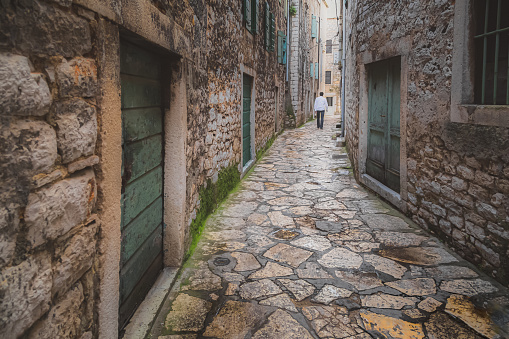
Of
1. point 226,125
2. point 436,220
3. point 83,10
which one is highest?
point 83,10

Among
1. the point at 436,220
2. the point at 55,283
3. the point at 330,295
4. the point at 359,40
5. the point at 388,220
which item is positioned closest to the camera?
the point at 55,283

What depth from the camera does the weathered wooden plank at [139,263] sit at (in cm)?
228

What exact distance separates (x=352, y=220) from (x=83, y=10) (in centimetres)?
372

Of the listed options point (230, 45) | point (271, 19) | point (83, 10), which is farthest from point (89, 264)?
point (271, 19)

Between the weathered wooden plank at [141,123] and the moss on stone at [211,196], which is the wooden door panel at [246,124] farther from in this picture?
the weathered wooden plank at [141,123]

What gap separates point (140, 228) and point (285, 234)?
1.84 metres

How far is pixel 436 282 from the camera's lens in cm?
293

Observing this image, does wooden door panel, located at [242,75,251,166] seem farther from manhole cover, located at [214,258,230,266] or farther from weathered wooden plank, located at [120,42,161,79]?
weathered wooden plank, located at [120,42,161,79]

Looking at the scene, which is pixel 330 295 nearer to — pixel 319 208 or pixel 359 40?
pixel 319 208

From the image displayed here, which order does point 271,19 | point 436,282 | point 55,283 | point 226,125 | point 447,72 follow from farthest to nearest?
1. point 271,19
2. point 226,125
3. point 447,72
4. point 436,282
5. point 55,283

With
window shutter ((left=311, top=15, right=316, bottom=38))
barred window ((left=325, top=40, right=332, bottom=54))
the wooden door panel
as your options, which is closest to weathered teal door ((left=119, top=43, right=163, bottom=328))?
the wooden door panel

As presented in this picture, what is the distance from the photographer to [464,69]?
11.0ft

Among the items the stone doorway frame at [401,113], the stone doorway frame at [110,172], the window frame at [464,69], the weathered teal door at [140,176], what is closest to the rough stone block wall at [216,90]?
the weathered teal door at [140,176]

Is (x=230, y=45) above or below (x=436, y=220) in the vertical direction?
above
